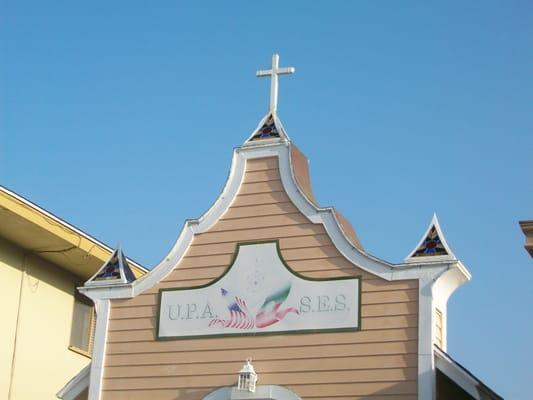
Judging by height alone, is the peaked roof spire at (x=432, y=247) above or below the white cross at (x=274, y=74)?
below

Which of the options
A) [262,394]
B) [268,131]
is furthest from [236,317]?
[268,131]

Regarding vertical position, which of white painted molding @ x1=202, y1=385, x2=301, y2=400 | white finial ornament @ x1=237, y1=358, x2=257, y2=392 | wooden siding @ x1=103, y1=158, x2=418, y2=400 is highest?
wooden siding @ x1=103, y1=158, x2=418, y2=400

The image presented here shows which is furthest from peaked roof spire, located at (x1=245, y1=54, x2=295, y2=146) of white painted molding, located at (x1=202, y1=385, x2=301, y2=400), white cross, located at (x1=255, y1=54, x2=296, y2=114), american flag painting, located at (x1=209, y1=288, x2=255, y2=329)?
white painted molding, located at (x1=202, y1=385, x2=301, y2=400)

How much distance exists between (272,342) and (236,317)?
80 cm

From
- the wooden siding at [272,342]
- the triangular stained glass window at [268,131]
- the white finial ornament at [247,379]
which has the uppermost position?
the triangular stained glass window at [268,131]

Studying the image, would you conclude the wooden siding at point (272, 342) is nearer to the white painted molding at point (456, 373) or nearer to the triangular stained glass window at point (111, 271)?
the white painted molding at point (456, 373)

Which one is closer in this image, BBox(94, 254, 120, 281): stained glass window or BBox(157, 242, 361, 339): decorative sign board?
BBox(157, 242, 361, 339): decorative sign board

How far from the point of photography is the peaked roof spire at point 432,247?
15664mm

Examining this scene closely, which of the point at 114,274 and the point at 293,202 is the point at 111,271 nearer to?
the point at 114,274

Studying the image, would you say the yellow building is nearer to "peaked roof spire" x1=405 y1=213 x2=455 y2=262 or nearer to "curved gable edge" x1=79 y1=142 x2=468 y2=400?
"curved gable edge" x1=79 y1=142 x2=468 y2=400

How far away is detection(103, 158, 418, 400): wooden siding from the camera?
51.3 ft

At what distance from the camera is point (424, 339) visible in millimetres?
15359

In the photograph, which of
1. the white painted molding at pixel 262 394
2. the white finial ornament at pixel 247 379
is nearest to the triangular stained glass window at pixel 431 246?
the white painted molding at pixel 262 394

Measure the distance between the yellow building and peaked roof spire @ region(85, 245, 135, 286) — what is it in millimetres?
3659
